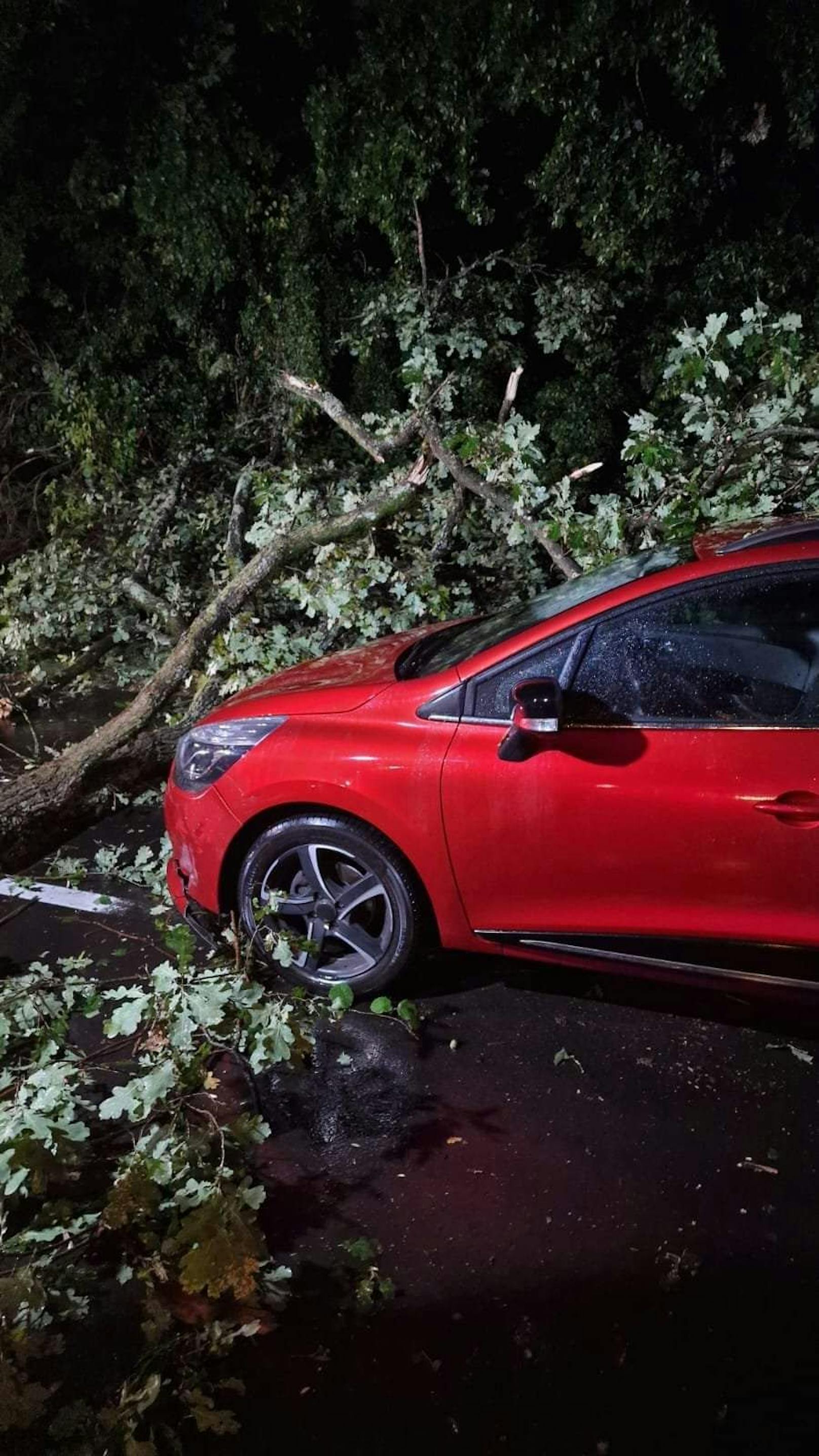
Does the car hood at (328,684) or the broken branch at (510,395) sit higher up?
the broken branch at (510,395)

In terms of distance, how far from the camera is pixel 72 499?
26.7 ft

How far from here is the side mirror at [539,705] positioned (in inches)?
107

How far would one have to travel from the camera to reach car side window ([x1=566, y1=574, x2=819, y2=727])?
2.74 meters

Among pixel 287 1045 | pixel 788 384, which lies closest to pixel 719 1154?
pixel 287 1045

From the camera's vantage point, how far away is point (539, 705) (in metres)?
2.73

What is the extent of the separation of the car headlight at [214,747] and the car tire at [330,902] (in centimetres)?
29

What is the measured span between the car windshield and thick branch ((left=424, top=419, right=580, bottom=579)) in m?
1.80

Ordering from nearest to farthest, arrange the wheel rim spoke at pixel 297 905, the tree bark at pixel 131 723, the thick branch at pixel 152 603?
1. the wheel rim spoke at pixel 297 905
2. the tree bark at pixel 131 723
3. the thick branch at pixel 152 603

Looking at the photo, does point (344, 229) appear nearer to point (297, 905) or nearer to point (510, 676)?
point (510, 676)

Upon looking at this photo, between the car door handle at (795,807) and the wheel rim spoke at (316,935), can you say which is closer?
the car door handle at (795,807)

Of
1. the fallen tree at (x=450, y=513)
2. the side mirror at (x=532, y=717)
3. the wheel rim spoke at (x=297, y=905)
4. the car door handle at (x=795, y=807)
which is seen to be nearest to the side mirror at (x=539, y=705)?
the side mirror at (x=532, y=717)

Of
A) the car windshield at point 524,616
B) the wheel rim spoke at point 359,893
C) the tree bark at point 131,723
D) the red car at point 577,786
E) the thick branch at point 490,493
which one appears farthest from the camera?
the thick branch at point 490,493

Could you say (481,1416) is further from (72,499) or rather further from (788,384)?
(72,499)

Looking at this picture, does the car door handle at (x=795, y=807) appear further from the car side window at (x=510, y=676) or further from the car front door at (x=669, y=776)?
the car side window at (x=510, y=676)
